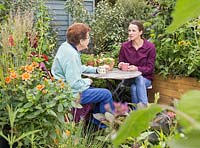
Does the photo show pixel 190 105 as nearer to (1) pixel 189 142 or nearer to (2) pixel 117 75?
(1) pixel 189 142

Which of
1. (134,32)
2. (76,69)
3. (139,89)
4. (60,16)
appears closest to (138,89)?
(139,89)

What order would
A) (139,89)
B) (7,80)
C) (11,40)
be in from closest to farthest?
1. (7,80)
2. (11,40)
3. (139,89)

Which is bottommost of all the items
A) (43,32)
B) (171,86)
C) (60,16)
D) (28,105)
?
(171,86)

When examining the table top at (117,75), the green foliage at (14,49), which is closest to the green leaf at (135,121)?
the green foliage at (14,49)

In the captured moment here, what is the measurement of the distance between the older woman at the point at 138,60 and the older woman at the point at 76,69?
62 cm

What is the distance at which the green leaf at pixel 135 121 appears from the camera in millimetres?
270

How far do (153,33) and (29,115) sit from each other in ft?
11.7

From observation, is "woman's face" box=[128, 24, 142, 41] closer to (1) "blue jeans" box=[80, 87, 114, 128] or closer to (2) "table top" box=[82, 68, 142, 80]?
(2) "table top" box=[82, 68, 142, 80]

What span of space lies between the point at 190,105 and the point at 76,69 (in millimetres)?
3937

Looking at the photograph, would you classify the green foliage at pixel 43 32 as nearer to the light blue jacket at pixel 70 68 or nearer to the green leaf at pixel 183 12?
the light blue jacket at pixel 70 68

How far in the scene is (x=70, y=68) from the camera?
4.18 meters

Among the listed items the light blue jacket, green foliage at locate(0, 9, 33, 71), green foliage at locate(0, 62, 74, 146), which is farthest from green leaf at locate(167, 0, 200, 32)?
the light blue jacket

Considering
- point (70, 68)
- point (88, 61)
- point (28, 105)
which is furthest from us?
point (88, 61)

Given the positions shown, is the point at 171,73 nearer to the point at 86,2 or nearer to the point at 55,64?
the point at 55,64
